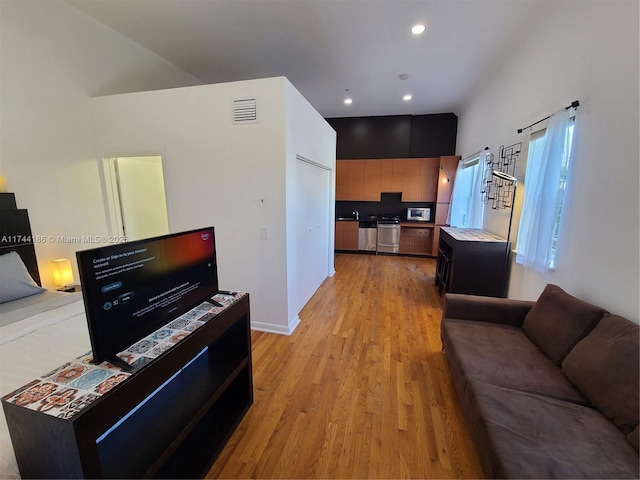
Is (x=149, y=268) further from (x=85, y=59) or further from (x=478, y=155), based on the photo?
(x=478, y=155)

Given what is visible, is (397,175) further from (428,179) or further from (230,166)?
(230,166)

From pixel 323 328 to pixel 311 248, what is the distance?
115 centimetres

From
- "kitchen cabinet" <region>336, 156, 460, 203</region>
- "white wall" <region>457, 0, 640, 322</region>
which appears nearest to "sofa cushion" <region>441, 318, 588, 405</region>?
"white wall" <region>457, 0, 640, 322</region>

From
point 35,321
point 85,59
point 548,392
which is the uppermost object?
point 85,59

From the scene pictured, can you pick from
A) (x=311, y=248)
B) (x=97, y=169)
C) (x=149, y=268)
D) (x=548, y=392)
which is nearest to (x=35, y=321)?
(x=149, y=268)

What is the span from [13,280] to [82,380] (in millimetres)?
2186

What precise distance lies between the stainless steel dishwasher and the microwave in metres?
0.88

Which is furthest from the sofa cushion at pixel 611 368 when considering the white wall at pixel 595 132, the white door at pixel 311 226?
the white door at pixel 311 226

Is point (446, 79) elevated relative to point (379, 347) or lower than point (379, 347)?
elevated

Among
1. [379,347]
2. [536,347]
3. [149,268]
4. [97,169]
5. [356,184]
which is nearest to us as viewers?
[149,268]

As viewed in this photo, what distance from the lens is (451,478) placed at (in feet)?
4.72

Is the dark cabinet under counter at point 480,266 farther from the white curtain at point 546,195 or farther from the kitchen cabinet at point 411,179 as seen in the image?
the kitchen cabinet at point 411,179

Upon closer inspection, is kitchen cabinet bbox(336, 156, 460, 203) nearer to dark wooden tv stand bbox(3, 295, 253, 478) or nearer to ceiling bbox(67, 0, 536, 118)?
ceiling bbox(67, 0, 536, 118)

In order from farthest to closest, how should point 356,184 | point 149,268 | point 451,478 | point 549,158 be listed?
1. point 356,184
2. point 549,158
3. point 451,478
4. point 149,268
